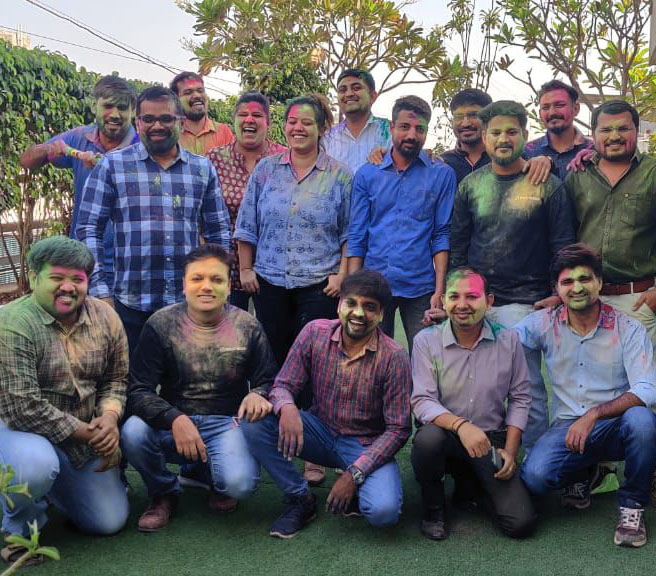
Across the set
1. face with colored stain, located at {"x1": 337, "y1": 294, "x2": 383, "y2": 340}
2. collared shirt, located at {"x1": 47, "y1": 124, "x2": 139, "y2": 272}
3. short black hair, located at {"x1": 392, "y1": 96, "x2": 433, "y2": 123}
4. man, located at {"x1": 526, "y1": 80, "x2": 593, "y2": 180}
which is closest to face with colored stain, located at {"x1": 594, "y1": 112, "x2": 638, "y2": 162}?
man, located at {"x1": 526, "y1": 80, "x2": 593, "y2": 180}

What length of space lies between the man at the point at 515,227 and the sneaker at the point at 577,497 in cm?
35

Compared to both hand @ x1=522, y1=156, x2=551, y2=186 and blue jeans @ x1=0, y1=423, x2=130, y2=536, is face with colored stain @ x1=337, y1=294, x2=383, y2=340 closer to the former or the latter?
hand @ x1=522, y1=156, x2=551, y2=186

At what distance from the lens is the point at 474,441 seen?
11.7 feet

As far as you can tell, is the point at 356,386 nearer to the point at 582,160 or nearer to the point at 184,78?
the point at 582,160

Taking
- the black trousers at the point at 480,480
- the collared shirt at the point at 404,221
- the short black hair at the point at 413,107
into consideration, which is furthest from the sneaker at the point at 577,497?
the short black hair at the point at 413,107

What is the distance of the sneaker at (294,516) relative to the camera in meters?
3.57

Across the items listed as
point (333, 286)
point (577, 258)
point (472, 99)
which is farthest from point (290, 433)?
point (472, 99)

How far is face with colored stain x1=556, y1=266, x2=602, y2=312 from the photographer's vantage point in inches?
149

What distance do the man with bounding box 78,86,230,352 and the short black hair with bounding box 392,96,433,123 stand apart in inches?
47.2

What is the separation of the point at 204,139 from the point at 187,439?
99.8 inches

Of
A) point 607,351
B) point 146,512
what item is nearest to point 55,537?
point 146,512

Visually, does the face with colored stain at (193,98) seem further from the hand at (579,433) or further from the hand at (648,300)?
the hand at (579,433)

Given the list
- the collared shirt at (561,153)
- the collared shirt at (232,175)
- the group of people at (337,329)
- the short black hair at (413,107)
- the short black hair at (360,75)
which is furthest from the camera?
the short black hair at (360,75)

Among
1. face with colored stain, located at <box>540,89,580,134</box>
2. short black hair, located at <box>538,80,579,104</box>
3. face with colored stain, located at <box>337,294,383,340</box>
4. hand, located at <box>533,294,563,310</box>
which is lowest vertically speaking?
face with colored stain, located at <box>337,294,383,340</box>
